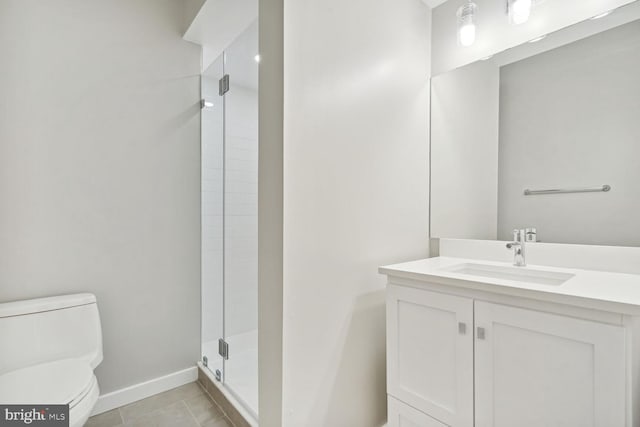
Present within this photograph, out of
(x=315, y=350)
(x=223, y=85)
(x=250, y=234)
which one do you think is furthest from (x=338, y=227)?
(x=223, y=85)

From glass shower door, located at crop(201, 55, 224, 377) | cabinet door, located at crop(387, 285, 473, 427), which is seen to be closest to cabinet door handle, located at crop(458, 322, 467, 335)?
cabinet door, located at crop(387, 285, 473, 427)

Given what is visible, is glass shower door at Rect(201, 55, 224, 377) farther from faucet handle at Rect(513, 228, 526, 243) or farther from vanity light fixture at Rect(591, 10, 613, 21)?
vanity light fixture at Rect(591, 10, 613, 21)

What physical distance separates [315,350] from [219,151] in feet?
5.31

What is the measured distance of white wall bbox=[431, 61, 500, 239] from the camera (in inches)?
63.7

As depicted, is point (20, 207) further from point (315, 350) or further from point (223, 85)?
point (315, 350)

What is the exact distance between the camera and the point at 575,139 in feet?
4.43

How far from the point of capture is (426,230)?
182 centimetres

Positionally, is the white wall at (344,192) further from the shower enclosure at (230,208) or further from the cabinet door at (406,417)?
the shower enclosure at (230,208)

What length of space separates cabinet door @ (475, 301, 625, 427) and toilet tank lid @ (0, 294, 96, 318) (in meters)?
1.87

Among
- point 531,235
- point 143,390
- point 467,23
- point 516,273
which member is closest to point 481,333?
point 516,273

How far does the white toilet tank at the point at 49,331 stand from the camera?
1337 millimetres

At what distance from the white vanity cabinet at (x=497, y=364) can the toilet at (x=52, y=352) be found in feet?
4.35

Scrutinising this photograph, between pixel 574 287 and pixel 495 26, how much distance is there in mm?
1386

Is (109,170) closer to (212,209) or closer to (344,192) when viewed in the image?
(212,209)
